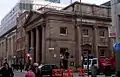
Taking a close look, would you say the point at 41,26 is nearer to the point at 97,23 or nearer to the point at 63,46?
the point at 63,46

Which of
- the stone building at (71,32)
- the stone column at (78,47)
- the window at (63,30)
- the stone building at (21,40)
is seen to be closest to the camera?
the stone building at (71,32)

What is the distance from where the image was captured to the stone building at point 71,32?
62.9m

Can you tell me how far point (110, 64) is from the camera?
119 feet

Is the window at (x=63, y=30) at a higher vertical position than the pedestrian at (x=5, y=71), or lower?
higher

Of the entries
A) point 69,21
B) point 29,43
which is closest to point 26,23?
point 29,43

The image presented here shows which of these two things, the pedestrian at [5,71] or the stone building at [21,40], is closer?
the pedestrian at [5,71]

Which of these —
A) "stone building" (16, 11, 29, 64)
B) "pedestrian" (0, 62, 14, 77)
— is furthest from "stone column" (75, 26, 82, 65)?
"pedestrian" (0, 62, 14, 77)

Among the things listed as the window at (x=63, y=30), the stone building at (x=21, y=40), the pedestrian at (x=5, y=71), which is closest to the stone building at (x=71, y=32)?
the window at (x=63, y=30)

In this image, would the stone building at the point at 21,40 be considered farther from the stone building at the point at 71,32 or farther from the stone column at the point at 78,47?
the stone column at the point at 78,47

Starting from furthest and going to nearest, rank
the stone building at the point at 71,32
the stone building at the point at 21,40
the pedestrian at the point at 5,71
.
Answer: the stone building at the point at 21,40, the stone building at the point at 71,32, the pedestrian at the point at 5,71

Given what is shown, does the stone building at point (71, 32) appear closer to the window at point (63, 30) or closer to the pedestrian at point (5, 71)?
the window at point (63, 30)

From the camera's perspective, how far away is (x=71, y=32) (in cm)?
6612

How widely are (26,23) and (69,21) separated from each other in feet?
55.6

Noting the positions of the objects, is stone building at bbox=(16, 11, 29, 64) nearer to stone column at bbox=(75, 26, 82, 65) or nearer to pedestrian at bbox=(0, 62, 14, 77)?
stone column at bbox=(75, 26, 82, 65)
